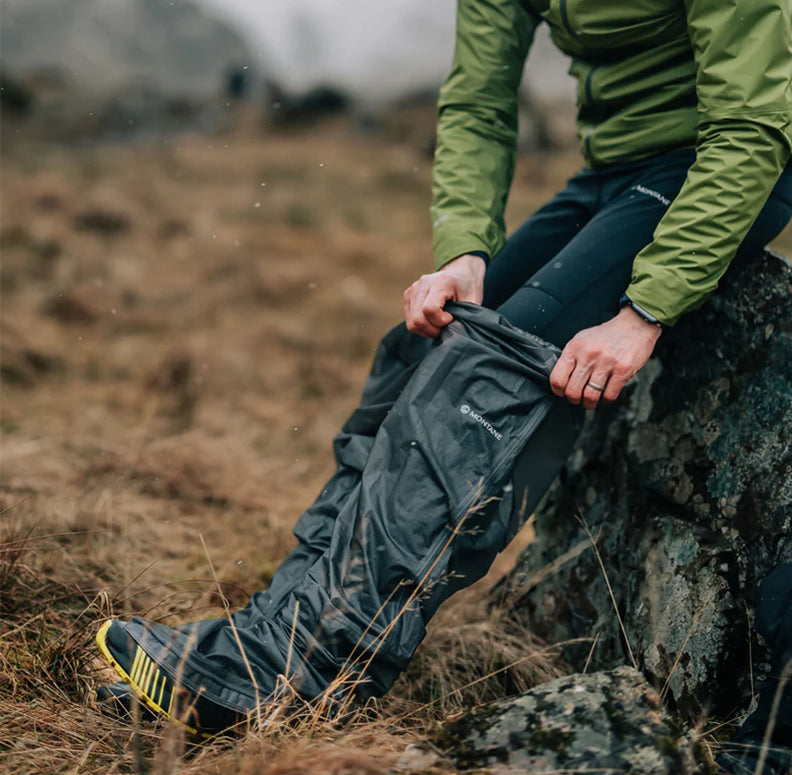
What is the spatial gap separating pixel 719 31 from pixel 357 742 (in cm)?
183

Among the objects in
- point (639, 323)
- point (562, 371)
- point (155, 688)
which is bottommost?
point (155, 688)

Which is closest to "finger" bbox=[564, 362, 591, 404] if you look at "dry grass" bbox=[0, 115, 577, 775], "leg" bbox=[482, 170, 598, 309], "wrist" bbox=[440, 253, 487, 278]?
"wrist" bbox=[440, 253, 487, 278]

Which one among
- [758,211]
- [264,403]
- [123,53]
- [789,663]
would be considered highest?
[123,53]

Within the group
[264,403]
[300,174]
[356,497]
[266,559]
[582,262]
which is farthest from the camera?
[300,174]

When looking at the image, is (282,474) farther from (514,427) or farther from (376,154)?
(376,154)

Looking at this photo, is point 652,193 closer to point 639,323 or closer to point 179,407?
point 639,323

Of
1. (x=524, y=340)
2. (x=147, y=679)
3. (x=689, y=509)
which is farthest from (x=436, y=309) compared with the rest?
(x=147, y=679)

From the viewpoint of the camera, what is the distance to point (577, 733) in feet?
4.40

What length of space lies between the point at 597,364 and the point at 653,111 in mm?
836

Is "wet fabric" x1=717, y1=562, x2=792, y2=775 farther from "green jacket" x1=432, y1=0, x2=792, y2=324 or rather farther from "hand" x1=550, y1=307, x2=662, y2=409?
"green jacket" x1=432, y1=0, x2=792, y2=324

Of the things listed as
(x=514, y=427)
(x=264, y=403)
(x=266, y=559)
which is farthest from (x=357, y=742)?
(x=264, y=403)

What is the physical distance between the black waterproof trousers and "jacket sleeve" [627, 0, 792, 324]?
0.21 metres

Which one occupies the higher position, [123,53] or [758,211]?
[123,53]

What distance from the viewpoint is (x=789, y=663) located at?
1361mm
